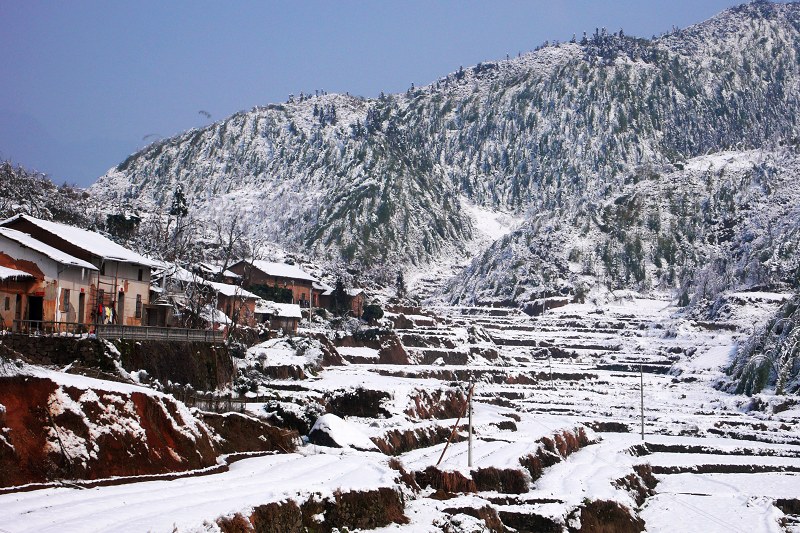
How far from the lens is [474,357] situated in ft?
388

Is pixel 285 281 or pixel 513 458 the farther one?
pixel 285 281

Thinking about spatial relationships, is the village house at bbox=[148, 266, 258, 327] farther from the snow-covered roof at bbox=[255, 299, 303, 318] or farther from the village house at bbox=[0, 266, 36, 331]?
the village house at bbox=[0, 266, 36, 331]

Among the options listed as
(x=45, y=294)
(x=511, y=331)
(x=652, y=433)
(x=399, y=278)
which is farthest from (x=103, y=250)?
(x=399, y=278)

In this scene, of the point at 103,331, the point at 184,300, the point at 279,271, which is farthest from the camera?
the point at 279,271

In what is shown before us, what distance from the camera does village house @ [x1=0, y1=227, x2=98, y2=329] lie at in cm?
4166

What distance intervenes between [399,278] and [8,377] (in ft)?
562

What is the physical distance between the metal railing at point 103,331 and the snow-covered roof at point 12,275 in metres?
2.13

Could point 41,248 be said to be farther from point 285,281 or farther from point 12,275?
point 285,281

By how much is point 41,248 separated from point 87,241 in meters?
5.90

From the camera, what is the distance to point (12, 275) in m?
41.0

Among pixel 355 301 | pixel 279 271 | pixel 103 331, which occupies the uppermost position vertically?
pixel 279 271

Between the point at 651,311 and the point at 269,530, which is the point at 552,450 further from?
the point at 651,311

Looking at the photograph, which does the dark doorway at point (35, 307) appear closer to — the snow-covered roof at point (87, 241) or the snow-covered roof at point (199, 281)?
the snow-covered roof at point (87, 241)

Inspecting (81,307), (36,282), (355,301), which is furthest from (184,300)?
(355,301)
